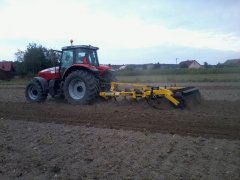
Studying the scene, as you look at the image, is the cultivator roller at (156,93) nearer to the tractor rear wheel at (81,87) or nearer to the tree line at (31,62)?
the tractor rear wheel at (81,87)

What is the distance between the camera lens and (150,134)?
743cm

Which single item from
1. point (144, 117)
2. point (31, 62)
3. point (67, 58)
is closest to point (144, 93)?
point (144, 117)

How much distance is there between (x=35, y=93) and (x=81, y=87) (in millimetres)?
2523

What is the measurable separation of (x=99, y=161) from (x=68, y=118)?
4172 mm

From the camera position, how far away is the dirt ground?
534cm

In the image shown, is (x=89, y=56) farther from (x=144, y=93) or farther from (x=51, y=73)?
(x=144, y=93)

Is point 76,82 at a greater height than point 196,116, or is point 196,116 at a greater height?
point 76,82

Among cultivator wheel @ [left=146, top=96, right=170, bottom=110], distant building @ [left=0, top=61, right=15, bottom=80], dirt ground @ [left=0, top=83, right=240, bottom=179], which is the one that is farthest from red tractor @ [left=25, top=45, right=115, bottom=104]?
distant building @ [left=0, top=61, right=15, bottom=80]

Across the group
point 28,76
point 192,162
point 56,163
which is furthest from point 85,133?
point 28,76

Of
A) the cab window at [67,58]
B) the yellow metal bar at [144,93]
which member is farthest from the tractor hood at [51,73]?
the yellow metal bar at [144,93]

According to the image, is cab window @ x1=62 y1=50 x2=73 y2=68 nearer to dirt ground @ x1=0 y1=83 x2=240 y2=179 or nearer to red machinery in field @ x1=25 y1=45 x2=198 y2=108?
red machinery in field @ x1=25 y1=45 x2=198 y2=108

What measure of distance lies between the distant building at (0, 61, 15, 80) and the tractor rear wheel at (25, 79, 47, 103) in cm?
3217

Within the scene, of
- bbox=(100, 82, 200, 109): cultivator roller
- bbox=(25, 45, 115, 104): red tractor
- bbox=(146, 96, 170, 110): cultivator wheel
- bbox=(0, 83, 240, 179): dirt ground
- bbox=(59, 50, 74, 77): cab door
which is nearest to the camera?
bbox=(0, 83, 240, 179): dirt ground

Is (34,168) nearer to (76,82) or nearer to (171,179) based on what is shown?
(171,179)
